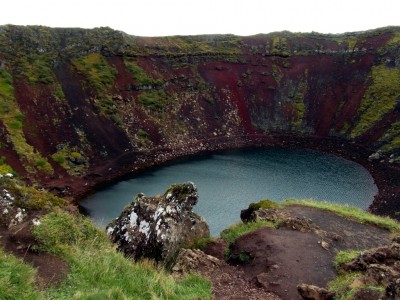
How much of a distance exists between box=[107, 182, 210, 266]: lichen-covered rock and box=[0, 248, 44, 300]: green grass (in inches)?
313

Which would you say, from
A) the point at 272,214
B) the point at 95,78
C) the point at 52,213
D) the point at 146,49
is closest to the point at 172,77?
the point at 146,49

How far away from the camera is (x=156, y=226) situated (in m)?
17.1

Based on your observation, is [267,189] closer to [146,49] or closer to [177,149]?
→ [177,149]

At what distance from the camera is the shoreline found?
49269 mm

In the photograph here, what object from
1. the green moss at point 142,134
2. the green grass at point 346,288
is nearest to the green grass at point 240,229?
the green grass at point 346,288

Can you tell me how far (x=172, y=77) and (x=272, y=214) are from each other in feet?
207

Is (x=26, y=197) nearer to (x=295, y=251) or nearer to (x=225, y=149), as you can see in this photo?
(x=295, y=251)

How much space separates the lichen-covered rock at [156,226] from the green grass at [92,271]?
15.5 ft

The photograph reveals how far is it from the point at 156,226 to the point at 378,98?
73.8 metres

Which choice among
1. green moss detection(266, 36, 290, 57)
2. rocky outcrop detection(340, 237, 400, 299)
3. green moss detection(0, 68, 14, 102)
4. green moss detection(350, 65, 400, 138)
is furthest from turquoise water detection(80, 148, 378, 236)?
green moss detection(266, 36, 290, 57)

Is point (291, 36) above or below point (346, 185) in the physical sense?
above

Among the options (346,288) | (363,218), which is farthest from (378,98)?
(346,288)

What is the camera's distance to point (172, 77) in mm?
84125

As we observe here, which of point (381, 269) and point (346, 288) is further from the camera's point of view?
point (381, 269)
